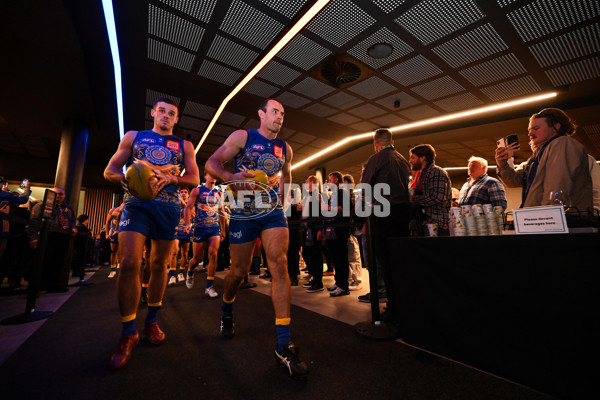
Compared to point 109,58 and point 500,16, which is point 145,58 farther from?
point 500,16

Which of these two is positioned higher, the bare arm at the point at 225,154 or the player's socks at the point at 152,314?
the bare arm at the point at 225,154

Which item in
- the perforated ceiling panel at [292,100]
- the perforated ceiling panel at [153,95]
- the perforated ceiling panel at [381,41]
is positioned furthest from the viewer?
the perforated ceiling panel at [292,100]

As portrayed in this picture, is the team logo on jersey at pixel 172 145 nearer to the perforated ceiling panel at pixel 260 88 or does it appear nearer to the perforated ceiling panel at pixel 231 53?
the perforated ceiling panel at pixel 231 53

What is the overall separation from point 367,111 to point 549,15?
375cm

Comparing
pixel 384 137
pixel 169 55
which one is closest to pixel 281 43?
pixel 169 55

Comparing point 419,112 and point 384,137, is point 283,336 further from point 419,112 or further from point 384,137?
point 419,112

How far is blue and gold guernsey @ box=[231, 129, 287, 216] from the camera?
206 cm

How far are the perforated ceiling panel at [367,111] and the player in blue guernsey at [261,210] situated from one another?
538cm

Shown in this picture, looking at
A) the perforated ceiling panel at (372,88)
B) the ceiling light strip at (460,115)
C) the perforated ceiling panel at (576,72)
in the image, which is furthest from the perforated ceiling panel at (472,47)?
the ceiling light strip at (460,115)

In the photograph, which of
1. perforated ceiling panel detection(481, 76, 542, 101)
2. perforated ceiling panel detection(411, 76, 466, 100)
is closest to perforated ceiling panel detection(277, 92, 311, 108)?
perforated ceiling panel detection(411, 76, 466, 100)

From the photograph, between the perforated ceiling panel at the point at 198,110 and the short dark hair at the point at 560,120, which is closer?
the short dark hair at the point at 560,120

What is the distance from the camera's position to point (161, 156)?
2166mm

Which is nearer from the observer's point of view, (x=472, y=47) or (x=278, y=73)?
(x=472, y=47)

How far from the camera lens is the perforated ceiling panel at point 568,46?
4301 millimetres
